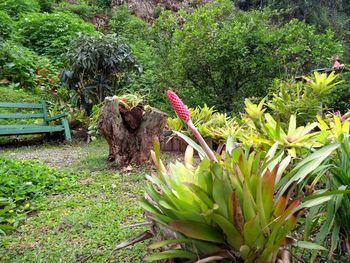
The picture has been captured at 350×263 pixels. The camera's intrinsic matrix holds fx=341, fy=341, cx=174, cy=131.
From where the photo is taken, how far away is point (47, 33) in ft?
34.9

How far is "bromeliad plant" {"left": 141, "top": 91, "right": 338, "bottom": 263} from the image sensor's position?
130cm

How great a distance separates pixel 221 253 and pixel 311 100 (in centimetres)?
247

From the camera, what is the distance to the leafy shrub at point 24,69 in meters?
8.40

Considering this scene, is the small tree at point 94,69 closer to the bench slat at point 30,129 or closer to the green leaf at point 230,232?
the bench slat at point 30,129

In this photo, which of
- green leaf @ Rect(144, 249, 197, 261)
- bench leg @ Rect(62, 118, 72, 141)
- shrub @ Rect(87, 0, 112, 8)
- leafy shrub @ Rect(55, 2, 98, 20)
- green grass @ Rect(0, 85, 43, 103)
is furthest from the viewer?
shrub @ Rect(87, 0, 112, 8)

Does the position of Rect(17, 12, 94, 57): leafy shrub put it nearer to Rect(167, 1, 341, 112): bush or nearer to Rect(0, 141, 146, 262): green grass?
Rect(167, 1, 341, 112): bush

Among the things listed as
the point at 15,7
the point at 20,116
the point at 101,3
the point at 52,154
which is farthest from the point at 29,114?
the point at 101,3

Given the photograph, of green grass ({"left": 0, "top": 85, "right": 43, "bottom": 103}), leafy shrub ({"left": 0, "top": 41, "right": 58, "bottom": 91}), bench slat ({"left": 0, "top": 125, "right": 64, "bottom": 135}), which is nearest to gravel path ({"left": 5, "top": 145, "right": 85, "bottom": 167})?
bench slat ({"left": 0, "top": 125, "right": 64, "bottom": 135})

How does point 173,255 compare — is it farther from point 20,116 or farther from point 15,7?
point 15,7

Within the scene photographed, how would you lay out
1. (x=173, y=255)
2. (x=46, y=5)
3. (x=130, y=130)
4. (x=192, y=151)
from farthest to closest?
(x=46, y=5) < (x=130, y=130) < (x=192, y=151) < (x=173, y=255)

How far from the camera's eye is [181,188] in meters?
1.38

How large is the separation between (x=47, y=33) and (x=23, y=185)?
8.66 m

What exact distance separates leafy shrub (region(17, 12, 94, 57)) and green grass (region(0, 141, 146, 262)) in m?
7.64

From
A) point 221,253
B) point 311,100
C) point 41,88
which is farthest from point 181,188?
point 41,88
